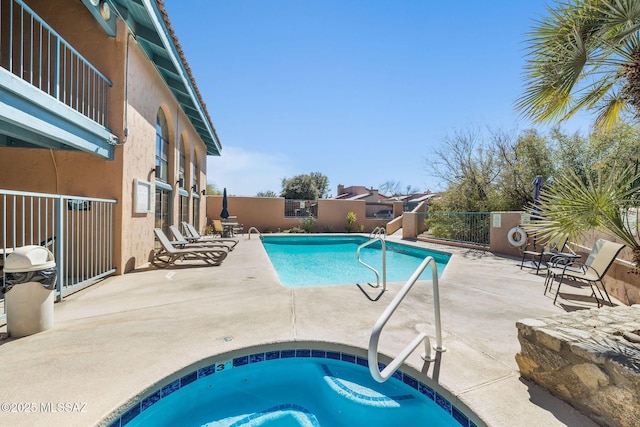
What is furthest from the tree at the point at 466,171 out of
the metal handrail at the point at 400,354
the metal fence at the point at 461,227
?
the metal handrail at the point at 400,354

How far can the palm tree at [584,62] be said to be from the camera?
8.33ft

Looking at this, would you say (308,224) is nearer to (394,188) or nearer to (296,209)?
(296,209)

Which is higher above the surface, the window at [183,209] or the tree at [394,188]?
the tree at [394,188]

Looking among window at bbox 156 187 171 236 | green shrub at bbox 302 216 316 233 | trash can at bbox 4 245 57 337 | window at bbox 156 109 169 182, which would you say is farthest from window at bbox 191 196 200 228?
trash can at bbox 4 245 57 337

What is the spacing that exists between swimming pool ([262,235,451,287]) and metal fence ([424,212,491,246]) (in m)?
2.37

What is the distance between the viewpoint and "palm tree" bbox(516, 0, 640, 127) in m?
2.54

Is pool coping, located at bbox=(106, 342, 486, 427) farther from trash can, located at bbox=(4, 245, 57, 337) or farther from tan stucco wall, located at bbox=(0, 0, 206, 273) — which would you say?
tan stucco wall, located at bbox=(0, 0, 206, 273)

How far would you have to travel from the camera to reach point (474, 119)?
15.5 m

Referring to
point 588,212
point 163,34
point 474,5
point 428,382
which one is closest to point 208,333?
point 428,382

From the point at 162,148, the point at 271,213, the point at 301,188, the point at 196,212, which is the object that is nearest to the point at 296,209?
the point at 271,213

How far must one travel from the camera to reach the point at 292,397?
2.70 metres

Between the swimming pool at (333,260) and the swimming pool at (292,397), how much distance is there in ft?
11.1

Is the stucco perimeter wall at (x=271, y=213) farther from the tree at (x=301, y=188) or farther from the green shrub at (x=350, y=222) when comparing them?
the tree at (x=301, y=188)

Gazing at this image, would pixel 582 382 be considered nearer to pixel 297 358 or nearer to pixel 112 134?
pixel 297 358
